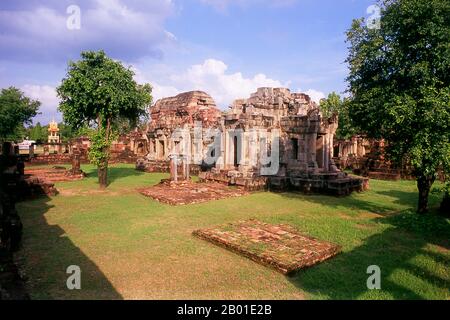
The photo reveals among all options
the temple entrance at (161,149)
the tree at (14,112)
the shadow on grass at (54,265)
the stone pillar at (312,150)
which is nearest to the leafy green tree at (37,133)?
the tree at (14,112)

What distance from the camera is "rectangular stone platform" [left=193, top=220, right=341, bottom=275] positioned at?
607 cm

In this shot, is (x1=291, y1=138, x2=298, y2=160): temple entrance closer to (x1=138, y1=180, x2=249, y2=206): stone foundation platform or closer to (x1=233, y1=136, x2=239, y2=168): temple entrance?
(x1=233, y1=136, x2=239, y2=168): temple entrance

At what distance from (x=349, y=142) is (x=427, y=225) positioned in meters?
20.6

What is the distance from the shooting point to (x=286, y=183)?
15742mm

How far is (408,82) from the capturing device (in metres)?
9.28

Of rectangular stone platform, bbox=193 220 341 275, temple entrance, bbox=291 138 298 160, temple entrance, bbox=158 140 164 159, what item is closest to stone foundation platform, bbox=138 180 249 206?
→ rectangular stone platform, bbox=193 220 341 275

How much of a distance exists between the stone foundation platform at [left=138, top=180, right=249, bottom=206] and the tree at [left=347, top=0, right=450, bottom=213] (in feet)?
20.8

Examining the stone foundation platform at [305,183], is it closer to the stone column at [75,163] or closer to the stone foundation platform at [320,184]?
the stone foundation platform at [320,184]

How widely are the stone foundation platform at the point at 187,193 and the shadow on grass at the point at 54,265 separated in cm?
447

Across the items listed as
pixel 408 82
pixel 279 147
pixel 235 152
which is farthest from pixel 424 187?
pixel 235 152

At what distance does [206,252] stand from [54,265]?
3019 mm

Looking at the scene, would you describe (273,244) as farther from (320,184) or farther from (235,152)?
(235,152)

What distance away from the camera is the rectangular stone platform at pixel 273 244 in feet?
19.9
